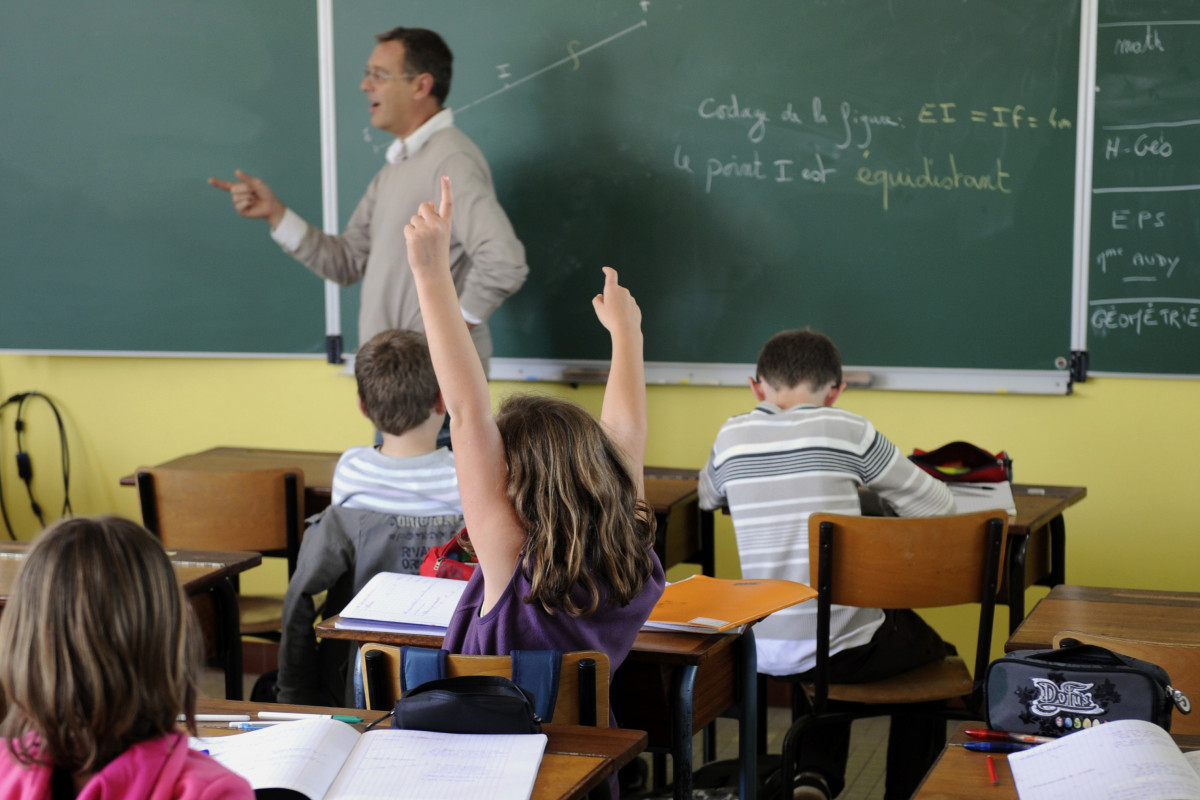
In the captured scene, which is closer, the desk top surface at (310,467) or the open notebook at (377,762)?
the open notebook at (377,762)

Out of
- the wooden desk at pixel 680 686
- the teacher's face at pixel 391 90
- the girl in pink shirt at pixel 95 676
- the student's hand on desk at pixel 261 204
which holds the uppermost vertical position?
the teacher's face at pixel 391 90

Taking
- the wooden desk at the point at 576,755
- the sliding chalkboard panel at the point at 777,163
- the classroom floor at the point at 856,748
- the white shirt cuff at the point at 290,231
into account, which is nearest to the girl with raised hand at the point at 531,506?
the wooden desk at the point at 576,755

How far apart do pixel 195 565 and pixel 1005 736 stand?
1685 millimetres

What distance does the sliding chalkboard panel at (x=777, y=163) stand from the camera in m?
3.60

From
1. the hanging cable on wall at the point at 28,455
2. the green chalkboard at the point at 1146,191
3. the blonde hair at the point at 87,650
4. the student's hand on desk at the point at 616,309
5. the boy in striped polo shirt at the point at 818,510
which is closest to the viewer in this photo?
the blonde hair at the point at 87,650

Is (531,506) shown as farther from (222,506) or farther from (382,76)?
(382,76)

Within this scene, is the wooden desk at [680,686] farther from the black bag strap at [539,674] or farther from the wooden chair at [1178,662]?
the wooden chair at [1178,662]

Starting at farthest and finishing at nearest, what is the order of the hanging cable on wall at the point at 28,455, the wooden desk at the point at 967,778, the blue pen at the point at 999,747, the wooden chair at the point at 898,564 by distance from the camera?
the hanging cable on wall at the point at 28,455
the wooden chair at the point at 898,564
the blue pen at the point at 999,747
the wooden desk at the point at 967,778

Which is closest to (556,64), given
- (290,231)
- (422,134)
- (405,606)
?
(422,134)

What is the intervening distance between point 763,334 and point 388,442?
60.5 inches

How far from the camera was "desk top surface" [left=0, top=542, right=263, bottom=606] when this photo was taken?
Result: 2.36 m

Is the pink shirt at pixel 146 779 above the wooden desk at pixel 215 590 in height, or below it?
above

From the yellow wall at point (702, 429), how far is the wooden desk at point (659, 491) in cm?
53

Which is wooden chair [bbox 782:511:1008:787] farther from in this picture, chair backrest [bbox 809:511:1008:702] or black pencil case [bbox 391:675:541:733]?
black pencil case [bbox 391:675:541:733]
